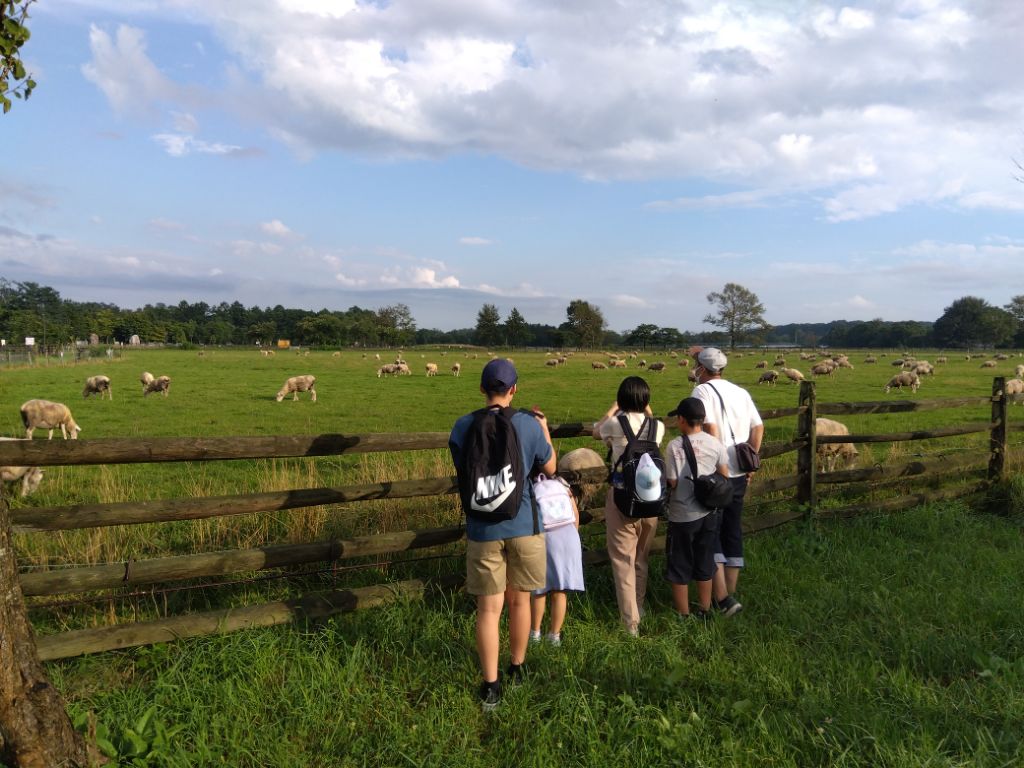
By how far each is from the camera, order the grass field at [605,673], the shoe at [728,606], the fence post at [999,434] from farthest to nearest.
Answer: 1. the fence post at [999,434]
2. the shoe at [728,606]
3. the grass field at [605,673]

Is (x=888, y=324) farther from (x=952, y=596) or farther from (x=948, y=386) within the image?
(x=952, y=596)

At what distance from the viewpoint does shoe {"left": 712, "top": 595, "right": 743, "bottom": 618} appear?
4.84 m

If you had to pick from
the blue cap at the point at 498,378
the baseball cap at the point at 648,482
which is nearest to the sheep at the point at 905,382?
the baseball cap at the point at 648,482

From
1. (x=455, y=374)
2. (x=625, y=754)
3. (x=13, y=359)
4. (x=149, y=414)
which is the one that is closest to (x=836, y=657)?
(x=625, y=754)

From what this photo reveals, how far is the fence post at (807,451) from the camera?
7.17m

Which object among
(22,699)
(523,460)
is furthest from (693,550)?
(22,699)

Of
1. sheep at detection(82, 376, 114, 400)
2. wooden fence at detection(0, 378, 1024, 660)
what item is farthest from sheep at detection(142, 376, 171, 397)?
wooden fence at detection(0, 378, 1024, 660)

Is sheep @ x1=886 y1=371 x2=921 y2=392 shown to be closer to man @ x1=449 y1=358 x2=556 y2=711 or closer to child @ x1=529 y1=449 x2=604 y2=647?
child @ x1=529 y1=449 x2=604 y2=647

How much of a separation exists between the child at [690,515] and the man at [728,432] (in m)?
0.23

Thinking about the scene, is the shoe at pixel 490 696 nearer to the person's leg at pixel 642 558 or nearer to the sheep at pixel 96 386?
the person's leg at pixel 642 558

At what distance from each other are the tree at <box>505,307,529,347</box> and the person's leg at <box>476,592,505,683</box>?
120m

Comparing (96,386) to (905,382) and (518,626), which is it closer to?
(518,626)

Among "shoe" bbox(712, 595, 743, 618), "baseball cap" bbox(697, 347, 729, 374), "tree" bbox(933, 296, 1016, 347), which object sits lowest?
"shoe" bbox(712, 595, 743, 618)

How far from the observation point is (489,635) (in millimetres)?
3521
